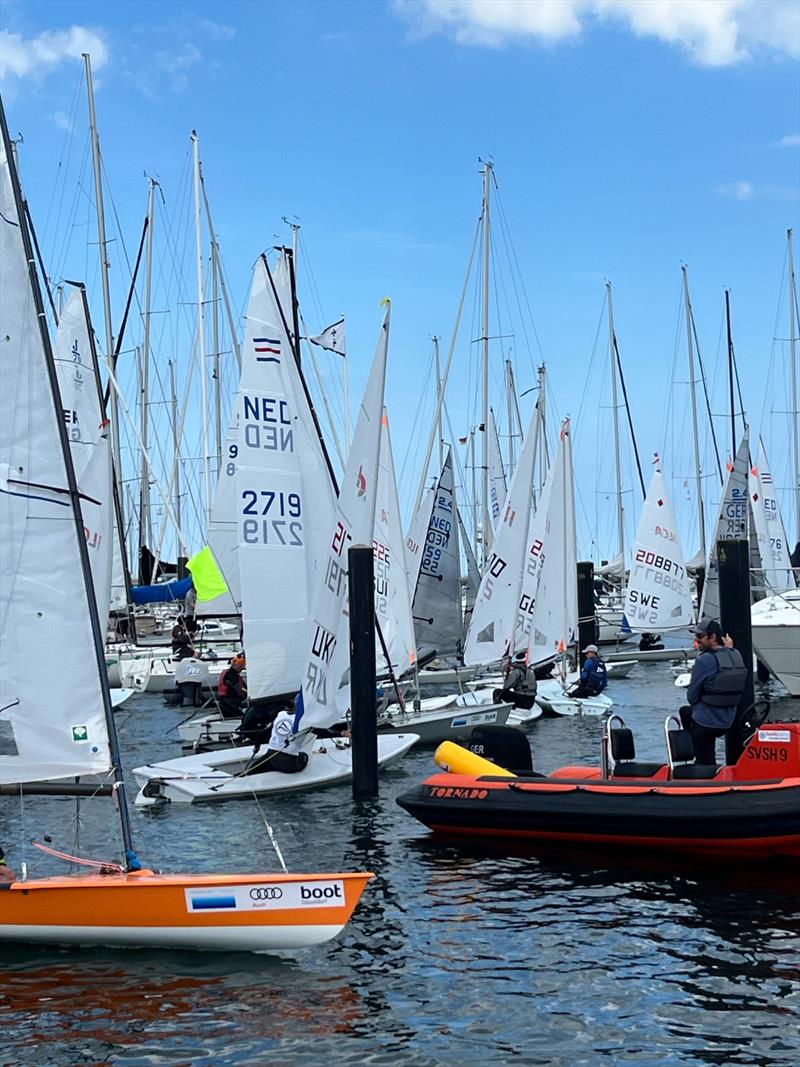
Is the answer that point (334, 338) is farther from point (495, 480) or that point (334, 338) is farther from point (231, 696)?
point (495, 480)

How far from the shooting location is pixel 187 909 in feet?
31.5

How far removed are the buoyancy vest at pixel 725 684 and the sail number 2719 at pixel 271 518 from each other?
695 centimetres

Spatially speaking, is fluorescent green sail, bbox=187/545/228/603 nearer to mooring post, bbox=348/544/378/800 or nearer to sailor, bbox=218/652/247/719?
sailor, bbox=218/652/247/719

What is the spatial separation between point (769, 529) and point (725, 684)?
28.9 m

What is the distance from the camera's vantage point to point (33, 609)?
33.9 feet

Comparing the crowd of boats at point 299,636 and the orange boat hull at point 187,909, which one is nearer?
the orange boat hull at point 187,909

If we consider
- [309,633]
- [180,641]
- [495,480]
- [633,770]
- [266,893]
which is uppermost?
[495,480]

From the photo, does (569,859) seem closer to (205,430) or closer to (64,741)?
(64,741)

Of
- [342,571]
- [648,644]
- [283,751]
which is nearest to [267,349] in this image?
[342,571]

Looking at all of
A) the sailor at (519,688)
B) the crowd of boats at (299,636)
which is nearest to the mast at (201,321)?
the crowd of boats at (299,636)

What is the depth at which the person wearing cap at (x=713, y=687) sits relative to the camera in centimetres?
→ 1430

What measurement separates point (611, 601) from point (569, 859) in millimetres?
42776

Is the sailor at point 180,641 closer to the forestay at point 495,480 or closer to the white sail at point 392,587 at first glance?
the forestay at point 495,480

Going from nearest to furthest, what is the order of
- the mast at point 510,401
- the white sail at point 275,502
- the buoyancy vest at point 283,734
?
the buoyancy vest at point 283,734, the white sail at point 275,502, the mast at point 510,401
